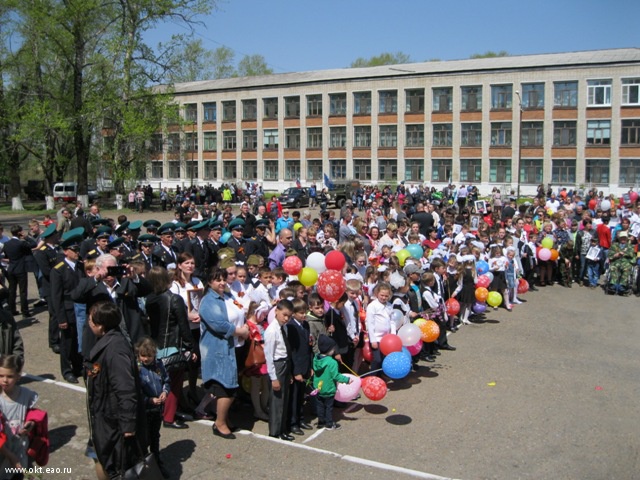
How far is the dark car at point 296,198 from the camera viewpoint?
4238cm

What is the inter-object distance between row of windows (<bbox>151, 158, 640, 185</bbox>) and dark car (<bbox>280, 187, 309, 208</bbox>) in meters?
17.1

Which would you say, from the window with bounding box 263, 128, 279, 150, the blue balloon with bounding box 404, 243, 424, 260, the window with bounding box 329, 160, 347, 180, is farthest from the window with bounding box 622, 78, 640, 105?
the blue balloon with bounding box 404, 243, 424, 260

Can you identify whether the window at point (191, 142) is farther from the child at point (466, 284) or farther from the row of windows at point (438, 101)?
the child at point (466, 284)

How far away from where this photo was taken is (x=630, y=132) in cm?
5022

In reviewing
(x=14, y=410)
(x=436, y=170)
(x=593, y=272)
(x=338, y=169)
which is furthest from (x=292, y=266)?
(x=338, y=169)

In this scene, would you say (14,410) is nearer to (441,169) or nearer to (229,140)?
(441,169)

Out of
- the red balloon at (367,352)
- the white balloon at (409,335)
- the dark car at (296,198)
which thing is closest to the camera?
the white balloon at (409,335)

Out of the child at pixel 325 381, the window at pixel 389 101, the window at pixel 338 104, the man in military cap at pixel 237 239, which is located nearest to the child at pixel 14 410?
the child at pixel 325 381

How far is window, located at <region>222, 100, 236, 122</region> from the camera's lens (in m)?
66.2

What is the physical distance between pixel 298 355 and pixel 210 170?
208ft

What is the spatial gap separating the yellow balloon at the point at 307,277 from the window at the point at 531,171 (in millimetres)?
47898

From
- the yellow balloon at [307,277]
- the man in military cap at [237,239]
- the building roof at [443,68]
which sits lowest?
the yellow balloon at [307,277]

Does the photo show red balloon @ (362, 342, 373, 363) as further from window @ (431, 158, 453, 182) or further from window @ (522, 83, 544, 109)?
window @ (522, 83, 544, 109)

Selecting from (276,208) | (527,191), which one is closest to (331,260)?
(276,208)
